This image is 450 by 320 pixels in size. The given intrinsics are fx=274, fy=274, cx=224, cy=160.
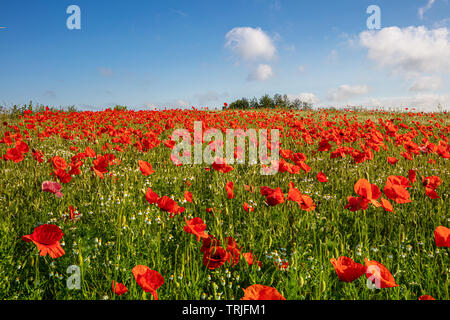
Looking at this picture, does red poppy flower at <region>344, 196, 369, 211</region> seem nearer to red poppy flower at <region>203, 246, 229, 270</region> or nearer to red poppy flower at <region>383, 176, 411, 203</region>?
red poppy flower at <region>383, 176, 411, 203</region>

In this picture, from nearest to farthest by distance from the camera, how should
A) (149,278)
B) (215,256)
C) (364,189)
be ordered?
(149,278) → (215,256) → (364,189)

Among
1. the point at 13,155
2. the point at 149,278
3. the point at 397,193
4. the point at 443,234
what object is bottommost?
the point at 149,278

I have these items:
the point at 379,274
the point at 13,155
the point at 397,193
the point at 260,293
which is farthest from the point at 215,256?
the point at 13,155

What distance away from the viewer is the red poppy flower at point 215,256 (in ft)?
5.57

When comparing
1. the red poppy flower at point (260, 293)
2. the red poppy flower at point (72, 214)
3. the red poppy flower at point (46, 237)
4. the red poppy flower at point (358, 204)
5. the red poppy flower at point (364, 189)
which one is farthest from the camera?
the red poppy flower at point (72, 214)

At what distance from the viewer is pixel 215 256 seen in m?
1.77

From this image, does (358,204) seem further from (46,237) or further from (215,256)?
(46,237)

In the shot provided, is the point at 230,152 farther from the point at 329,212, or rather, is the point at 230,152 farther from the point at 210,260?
the point at 210,260

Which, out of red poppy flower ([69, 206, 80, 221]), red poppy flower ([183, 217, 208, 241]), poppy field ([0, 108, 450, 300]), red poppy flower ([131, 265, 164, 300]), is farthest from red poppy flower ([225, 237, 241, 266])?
red poppy flower ([69, 206, 80, 221])

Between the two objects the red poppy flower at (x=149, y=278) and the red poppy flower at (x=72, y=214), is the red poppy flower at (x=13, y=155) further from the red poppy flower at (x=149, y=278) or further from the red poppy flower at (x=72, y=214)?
the red poppy flower at (x=149, y=278)

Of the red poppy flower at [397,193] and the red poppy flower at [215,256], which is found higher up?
the red poppy flower at [397,193]

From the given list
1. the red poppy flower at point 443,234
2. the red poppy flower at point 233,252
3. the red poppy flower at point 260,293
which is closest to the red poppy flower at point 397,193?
Answer: the red poppy flower at point 443,234

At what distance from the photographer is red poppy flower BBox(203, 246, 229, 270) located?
1697 millimetres
